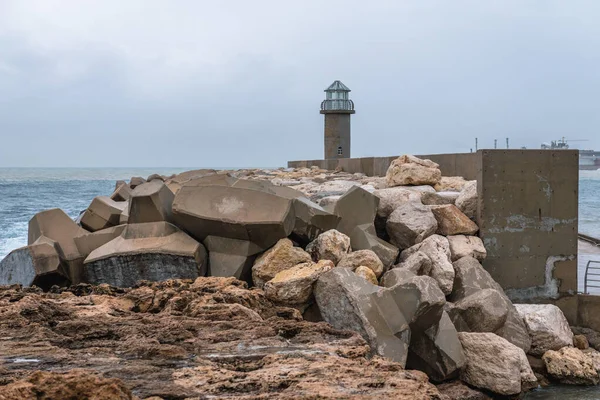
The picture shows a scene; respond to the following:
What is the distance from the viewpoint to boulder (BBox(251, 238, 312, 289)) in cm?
536

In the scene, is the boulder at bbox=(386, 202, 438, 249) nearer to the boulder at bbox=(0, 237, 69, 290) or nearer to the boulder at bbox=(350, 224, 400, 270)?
the boulder at bbox=(350, 224, 400, 270)

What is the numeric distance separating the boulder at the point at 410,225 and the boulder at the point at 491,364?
137cm

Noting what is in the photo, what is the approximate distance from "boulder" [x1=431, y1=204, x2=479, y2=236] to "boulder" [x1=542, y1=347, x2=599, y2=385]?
5.15 feet

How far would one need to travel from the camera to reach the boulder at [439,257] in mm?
6059

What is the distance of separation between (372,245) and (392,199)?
49.2 inches

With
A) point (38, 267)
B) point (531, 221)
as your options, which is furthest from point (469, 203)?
point (38, 267)

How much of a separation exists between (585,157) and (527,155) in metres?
101

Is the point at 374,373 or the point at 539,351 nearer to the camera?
the point at 374,373

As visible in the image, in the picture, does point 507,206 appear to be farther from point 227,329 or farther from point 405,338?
point 227,329

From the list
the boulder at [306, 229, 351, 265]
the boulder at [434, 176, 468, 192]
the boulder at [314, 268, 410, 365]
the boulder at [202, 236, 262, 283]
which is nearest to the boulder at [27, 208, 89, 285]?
the boulder at [202, 236, 262, 283]

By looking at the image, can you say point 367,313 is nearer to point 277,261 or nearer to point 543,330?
point 277,261

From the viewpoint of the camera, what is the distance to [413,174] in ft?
27.8

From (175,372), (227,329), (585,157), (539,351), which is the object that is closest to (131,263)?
(227,329)

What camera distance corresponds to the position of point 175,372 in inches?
→ 104
